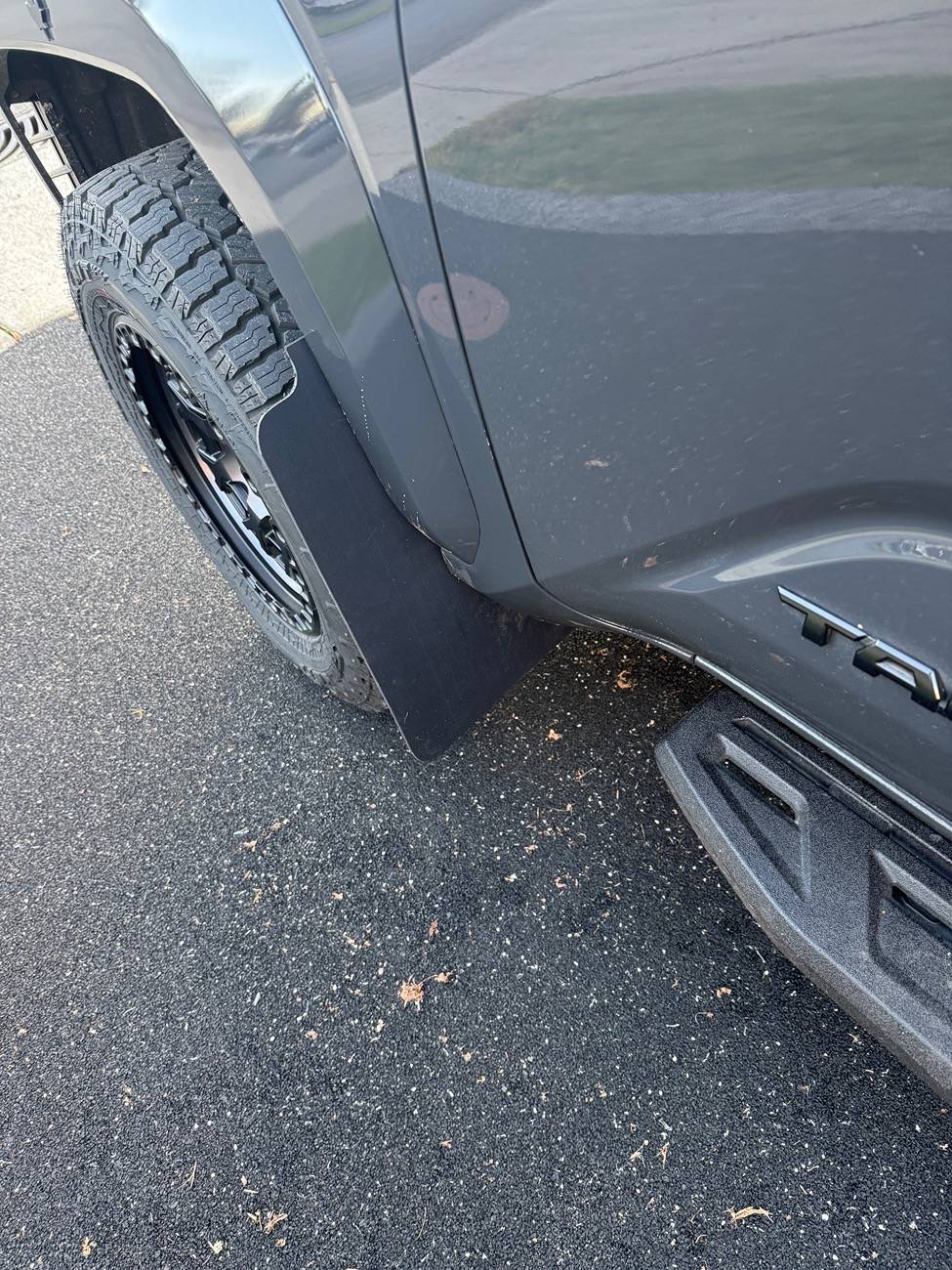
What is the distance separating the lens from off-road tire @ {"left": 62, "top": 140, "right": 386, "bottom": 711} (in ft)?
4.62

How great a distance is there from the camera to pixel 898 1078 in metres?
1.33

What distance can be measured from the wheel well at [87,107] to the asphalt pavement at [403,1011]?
3.59ft

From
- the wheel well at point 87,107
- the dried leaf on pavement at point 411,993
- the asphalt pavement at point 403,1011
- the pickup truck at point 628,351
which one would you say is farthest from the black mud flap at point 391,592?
the wheel well at point 87,107

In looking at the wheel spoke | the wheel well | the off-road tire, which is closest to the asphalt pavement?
the wheel spoke

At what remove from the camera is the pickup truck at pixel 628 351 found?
0.79 metres

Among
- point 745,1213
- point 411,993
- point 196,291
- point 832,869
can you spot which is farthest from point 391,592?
point 745,1213

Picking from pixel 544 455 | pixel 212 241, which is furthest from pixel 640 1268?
pixel 212 241

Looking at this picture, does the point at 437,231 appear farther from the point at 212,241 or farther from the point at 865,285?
the point at 212,241

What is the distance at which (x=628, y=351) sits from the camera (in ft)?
3.21

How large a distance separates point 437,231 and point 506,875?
1.05 metres

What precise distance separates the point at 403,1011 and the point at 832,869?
710 mm

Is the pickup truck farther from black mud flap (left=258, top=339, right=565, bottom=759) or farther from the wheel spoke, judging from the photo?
the wheel spoke

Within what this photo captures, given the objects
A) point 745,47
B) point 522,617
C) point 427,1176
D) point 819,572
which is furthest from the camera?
point 522,617

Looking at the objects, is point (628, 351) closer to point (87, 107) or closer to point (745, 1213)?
point (745, 1213)
